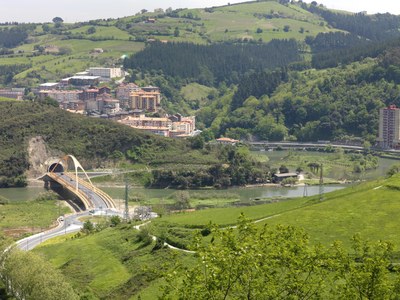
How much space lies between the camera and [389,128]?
110750 millimetres

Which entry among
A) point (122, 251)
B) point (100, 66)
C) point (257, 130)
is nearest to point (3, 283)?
point (122, 251)

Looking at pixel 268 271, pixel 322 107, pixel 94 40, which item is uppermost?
pixel 94 40

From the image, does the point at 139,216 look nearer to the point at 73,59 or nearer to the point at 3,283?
the point at 3,283

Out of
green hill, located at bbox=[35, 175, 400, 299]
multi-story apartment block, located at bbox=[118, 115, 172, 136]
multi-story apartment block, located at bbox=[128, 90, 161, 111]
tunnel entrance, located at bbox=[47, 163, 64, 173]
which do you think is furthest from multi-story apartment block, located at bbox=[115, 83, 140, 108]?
green hill, located at bbox=[35, 175, 400, 299]

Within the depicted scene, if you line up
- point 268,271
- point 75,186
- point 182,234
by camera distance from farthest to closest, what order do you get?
point 75,186
point 182,234
point 268,271

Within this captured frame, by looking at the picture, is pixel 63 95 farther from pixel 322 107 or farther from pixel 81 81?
pixel 322 107

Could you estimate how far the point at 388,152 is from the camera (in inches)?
4220

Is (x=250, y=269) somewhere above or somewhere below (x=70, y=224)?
above

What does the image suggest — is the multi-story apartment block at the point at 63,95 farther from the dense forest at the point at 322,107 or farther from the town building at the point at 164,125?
the dense forest at the point at 322,107

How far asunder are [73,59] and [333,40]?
206 ft

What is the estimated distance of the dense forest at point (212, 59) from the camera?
522 feet

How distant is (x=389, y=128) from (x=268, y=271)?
97.4 meters

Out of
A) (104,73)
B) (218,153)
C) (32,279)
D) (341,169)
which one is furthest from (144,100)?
(32,279)

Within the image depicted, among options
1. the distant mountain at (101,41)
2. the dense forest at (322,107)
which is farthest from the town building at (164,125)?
the distant mountain at (101,41)
